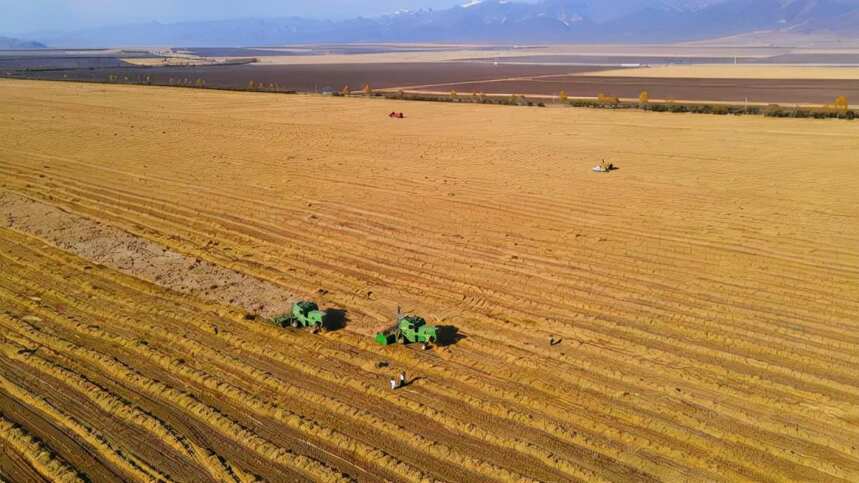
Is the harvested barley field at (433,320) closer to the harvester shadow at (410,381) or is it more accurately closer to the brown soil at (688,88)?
the harvester shadow at (410,381)

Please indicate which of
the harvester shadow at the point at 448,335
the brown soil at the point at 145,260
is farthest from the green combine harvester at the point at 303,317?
the harvester shadow at the point at 448,335

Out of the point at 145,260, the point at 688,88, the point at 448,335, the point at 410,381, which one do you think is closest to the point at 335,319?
the point at 448,335

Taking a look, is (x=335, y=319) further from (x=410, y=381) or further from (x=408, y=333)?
(x=410, y=381)

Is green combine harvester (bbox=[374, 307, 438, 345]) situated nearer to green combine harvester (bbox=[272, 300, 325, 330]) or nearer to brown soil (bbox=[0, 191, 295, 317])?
green combine harvester (bbox=[272, 300, 325, 330])

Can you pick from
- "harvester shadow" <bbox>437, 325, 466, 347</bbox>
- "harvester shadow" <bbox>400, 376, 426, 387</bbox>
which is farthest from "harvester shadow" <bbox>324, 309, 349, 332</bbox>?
"harvester shadow" <bbox>400, 376, 426, 387</bbox>

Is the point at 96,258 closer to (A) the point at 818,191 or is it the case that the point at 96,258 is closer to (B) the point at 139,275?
(B) the point at 139,275
